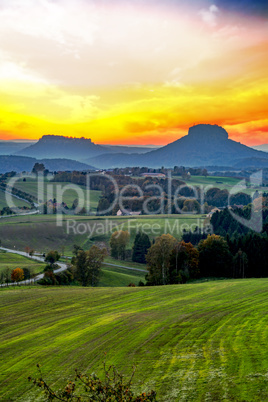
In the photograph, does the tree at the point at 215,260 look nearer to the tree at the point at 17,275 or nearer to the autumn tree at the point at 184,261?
the autumn tree at the point at 184,261

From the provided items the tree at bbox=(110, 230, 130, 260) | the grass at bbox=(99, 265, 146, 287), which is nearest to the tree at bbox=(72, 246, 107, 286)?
the grass at bbox=(99, 265, 146, 287)

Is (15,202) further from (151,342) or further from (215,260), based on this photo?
(151,342)

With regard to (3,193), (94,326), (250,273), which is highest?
(3,193)

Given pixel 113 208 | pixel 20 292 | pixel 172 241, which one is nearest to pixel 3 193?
pixel 113 208

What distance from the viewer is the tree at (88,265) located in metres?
57.5

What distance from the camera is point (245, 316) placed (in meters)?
24.0

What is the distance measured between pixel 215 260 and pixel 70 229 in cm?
6257

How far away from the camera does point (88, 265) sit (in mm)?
57500

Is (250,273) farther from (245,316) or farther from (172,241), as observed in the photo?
(245,316)

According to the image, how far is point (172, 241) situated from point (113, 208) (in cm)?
10389

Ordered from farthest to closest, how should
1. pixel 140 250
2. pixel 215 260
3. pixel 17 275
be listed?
pixel 140 250
pixel 215 260
pixel 17 275

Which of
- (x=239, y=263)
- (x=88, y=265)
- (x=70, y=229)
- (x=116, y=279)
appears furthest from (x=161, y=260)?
(x=70, y=229)

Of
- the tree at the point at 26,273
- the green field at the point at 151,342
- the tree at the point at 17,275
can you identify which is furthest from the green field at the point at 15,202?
the green field at the point at 151,342

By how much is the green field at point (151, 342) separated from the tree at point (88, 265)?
23.9 meters
